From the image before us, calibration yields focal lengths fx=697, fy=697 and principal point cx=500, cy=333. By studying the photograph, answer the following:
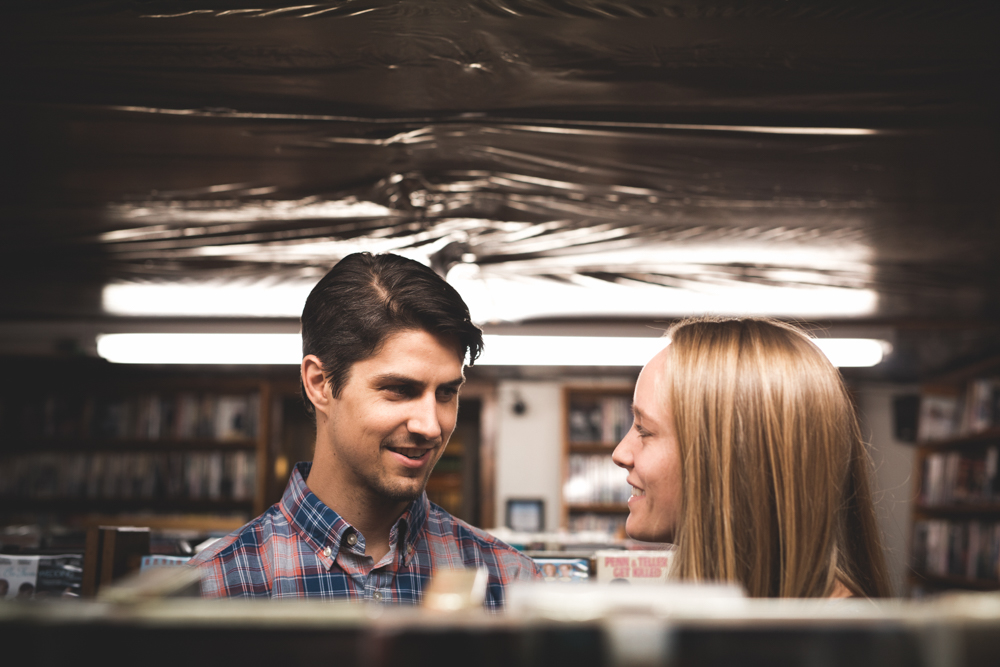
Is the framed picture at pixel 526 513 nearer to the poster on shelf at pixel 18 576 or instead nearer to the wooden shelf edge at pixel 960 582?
the wooden shelf edge at pixel 960 582

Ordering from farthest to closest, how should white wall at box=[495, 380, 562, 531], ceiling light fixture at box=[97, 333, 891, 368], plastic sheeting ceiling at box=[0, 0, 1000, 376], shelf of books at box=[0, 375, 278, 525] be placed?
white wall at box=[495, 380, 562, 531] < shelf of books at box=[0, 375, 278, 525] < ceiling light fixture at box=[97, 333, 891, 368] < plastic sheeting ceiling at box=[0, 0, 1000, 376]

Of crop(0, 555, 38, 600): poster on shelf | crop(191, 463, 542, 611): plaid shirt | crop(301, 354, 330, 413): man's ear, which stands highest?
crop(301, 354, 330, 413): man's ear

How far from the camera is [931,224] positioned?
2.49 m

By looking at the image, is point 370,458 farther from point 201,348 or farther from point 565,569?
point 201,348

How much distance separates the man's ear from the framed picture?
4281mm

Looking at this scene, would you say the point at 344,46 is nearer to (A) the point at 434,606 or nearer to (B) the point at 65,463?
(A) the point at 434,606

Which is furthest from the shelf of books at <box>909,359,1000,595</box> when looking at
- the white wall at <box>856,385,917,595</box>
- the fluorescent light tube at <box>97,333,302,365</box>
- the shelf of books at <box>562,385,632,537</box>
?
the fluorescent light tube at <box>97,333,302,365</box>

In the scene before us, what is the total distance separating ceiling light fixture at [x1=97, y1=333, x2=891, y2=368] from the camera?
4312mm

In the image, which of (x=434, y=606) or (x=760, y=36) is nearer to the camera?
(x=434, y=606)

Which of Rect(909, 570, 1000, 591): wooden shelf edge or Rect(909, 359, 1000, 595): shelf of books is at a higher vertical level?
Rect(909, 359, 1000, 595): shelf of books

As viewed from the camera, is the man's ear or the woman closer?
the woman

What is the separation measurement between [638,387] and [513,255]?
190 centimetres

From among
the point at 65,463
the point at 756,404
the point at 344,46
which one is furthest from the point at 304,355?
the point at 65,463

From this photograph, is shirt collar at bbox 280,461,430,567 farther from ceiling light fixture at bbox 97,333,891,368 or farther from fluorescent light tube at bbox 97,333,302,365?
fluorescent light tube at bbox 97,333,302,365
